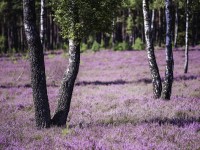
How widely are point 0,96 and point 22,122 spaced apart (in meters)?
7.17

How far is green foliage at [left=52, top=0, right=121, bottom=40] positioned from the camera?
9680mm

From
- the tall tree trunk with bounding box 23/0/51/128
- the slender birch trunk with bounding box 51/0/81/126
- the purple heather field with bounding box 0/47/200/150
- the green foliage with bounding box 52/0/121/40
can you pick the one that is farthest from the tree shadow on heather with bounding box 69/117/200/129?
the green foliage with bounding box 52/0/121/40

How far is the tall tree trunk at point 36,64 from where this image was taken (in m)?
9.09

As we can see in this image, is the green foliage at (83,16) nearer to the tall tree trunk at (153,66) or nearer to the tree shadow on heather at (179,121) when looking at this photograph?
the tree shadow on heather at (179,121)

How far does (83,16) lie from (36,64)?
2.17m

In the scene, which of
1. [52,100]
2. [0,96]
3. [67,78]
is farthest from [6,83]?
[67,78]

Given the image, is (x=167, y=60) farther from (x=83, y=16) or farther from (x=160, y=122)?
(x=83, y=16)

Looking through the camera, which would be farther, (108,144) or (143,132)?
(143,132)

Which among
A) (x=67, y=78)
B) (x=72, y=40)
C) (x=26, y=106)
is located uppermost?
(x=72, y=40)

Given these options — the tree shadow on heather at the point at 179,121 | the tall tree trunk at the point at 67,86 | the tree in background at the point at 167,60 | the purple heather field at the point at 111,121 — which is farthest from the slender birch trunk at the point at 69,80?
the tree in background at the point at 167,60

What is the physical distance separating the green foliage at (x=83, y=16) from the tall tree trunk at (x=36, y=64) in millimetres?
1105

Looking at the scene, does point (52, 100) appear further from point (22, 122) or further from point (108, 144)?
point (108, 144)

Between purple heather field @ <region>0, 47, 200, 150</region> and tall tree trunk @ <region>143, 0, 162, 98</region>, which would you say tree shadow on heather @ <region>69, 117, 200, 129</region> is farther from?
tall tree trunk @ <region>143, 0, 162, 98</region>

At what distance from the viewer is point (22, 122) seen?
1091 cm
